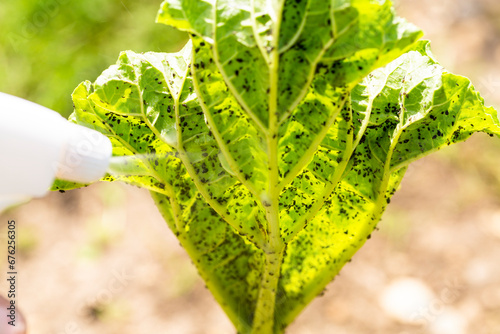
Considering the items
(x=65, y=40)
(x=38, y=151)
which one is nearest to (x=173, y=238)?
(x=65, y=40)

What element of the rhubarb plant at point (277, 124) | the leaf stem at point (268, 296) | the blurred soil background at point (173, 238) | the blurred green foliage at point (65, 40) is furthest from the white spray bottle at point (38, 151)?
the blurred green foliage at point (65, 40)

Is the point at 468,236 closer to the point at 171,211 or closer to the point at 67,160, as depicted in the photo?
the point at 171,211

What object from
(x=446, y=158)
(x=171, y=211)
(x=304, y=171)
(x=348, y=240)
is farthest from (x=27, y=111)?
(x=446, y=158)

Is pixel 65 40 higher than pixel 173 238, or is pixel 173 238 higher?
pixel 65 40

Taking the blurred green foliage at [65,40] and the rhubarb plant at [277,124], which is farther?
the blurred green foliage at [65,40]

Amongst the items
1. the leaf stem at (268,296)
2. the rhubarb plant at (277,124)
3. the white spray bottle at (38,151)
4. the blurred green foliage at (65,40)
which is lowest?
the white spray bottle at (38,151)

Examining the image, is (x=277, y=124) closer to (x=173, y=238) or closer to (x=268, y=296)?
(x=268, y=296)

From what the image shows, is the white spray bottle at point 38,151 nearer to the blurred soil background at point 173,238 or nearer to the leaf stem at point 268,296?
the leaf stem at point 268,296

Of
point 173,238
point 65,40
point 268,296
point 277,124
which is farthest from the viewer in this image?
point 65,40
